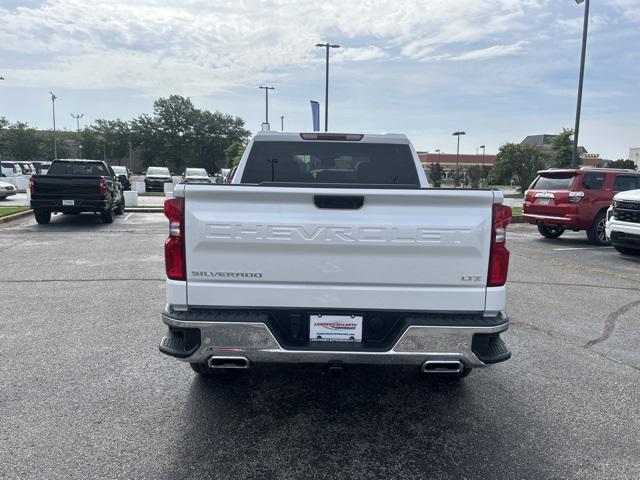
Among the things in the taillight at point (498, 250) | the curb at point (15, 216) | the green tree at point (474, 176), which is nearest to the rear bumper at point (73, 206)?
the curb at point (15, 216)

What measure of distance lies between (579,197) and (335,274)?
11.0m

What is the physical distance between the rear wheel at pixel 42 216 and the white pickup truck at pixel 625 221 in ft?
45.4

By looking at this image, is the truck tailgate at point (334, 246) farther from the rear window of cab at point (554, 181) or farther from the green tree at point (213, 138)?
the green tree at point (213, 138)

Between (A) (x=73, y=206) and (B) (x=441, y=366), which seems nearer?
(B) (x=441, y=366)

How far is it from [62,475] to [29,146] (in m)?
106

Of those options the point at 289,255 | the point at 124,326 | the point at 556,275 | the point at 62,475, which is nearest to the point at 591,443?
the point at 289,255

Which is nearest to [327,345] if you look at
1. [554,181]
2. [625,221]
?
[625,221]

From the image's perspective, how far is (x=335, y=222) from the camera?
10.0 ft

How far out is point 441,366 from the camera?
3.18 m

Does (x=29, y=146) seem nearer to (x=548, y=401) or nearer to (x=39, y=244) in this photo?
(x=39, y=244)

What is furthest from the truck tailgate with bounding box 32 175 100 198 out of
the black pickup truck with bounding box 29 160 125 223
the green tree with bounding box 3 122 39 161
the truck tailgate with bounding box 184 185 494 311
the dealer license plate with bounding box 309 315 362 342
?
the green tree with bounding box 3 122 39 161

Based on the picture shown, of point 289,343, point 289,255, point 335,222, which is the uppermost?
point 335,222

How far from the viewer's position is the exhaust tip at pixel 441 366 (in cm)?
313

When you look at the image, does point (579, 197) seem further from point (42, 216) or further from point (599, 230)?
point (42, 216)
